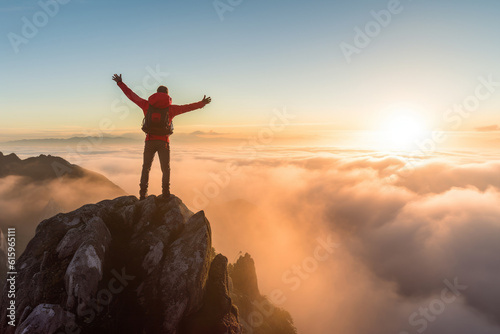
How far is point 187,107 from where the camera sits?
45.5 ft

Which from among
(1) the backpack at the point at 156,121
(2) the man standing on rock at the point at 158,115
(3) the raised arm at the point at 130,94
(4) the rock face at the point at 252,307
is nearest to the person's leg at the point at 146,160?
(2) the man standing on rock at the point at 158,115

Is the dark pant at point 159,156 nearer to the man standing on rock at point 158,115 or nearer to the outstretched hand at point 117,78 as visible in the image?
the man standing on rock at point 158,115

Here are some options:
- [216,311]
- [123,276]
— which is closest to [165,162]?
[123,276]

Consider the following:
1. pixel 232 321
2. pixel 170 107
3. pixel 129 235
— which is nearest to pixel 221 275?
pixel 232 321

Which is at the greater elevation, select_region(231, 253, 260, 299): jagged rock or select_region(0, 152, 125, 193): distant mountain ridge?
select_region(0, 152, 125, 193): distant mountain ridge

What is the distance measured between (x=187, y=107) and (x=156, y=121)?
6.39ft

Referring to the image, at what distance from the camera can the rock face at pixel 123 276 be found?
9641 mm

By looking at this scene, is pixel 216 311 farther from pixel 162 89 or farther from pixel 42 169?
pixel 42 169

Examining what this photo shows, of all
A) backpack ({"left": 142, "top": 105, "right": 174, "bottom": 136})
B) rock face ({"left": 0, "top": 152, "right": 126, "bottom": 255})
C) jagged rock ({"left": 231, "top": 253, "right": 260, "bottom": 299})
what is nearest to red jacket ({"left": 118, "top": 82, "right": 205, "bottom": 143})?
backpack ({"left": 142, "top": 105, "right": 174, "bottom": 136})

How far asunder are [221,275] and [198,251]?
8.94ft

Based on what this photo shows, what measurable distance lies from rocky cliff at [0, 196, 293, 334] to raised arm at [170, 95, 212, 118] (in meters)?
5.85

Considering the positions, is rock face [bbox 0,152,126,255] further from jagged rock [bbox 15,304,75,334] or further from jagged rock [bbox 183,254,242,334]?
jagged rock [bbox 183,254,242,334]

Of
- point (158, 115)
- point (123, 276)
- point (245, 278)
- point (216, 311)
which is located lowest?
point (245, 278)

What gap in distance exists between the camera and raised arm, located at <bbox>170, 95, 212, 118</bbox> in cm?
1364
